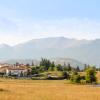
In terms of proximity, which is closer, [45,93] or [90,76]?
[45,93]

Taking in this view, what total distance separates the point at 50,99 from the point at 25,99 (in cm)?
305

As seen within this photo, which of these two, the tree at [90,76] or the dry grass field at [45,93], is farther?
the tree at [90,76]

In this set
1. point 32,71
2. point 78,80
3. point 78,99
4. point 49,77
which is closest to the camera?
point 78,99

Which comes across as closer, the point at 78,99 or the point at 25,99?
the point at 25,99

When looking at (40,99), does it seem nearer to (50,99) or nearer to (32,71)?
(50,99)

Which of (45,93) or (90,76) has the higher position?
(90,76)

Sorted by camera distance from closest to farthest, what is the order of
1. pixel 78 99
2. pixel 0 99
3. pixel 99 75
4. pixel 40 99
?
pixel 0 99
pixel 40 99
pixel 78 99
pixel 99 75

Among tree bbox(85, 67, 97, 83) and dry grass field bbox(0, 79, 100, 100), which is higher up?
tree bbox(85, 67, 97, 83)

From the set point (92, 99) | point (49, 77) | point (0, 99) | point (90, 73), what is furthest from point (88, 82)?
point (0, 99)

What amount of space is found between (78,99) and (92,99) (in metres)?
1.76

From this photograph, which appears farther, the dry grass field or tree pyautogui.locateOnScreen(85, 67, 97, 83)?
tree pyautogui.locateOnScreen(85, 67, 97, 83)

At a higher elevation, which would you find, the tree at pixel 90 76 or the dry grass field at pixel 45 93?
the tree at pixel 90 76

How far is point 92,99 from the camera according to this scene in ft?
136

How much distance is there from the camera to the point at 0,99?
114ft
